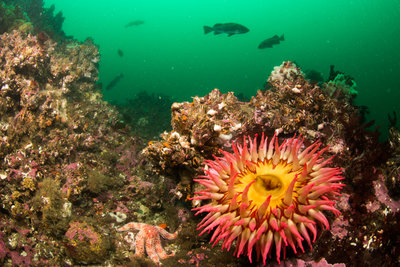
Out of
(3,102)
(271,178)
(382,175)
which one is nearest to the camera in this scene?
(271,178)

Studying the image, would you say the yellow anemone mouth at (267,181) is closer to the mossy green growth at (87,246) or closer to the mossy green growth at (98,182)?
the mossy green growth at (87,246)

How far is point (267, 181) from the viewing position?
96.9 inches

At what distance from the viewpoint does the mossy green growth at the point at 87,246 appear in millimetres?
3760

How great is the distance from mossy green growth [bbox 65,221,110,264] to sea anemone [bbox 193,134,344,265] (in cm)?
250

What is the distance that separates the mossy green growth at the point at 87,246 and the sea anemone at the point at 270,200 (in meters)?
2.50

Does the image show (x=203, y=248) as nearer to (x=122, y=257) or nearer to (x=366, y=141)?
(x=122, y=257)

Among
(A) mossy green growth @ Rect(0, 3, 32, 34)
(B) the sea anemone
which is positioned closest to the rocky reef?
(B) the sea anemone

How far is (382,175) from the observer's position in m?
3.02

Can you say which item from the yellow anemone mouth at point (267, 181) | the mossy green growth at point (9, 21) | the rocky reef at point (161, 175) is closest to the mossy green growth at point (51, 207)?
the rocky reef at point (161, 175)

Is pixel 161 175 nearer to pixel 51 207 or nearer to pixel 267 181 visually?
pixel 51 207

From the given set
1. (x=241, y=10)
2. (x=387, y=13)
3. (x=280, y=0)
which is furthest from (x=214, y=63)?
(x=387, y=13)

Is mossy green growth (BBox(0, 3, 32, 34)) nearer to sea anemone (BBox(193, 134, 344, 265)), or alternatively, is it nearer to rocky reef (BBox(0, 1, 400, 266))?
rocky reef (BBox(0, 1, 400, 266))

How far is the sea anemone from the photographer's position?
78.0 inches

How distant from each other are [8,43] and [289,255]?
9.27 m
